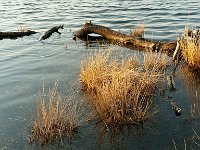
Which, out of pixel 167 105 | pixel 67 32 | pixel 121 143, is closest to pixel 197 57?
pixel 167 105

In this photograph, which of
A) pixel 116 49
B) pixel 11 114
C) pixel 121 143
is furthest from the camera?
pixel 116 49

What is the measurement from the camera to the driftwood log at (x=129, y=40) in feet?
42.3

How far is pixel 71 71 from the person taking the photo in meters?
11.1

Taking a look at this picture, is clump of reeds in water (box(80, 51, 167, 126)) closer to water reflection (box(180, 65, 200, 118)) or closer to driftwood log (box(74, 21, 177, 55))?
water reflection (box(180, 65, 200, 118))

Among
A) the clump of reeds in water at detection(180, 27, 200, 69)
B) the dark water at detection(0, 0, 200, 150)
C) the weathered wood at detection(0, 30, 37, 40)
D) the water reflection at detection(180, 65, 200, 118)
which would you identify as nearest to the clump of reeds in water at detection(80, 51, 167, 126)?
the dark water at detection(0, 0, 200, 150)

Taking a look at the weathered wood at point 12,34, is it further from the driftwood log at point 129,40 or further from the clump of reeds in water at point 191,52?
the clump of reeds in water at point 191,52

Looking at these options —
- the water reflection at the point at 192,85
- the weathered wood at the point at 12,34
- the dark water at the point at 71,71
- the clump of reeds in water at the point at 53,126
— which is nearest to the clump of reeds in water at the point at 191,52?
the water reflection at the point at 192,85

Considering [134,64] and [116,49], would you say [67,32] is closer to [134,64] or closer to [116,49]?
[116,49]

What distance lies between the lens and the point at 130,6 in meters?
28.0

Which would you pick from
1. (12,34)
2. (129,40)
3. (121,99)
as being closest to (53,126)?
(121,99)

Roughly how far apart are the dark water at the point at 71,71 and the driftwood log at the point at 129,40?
0.69 m

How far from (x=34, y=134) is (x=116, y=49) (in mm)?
7545

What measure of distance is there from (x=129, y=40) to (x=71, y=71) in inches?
167

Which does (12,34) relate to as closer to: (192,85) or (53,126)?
(192,85)
